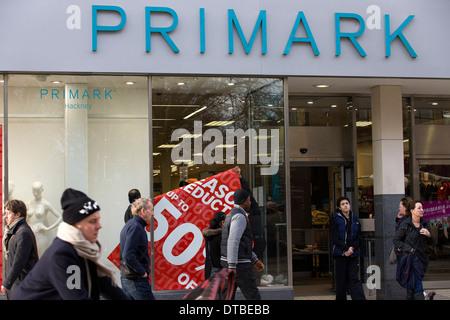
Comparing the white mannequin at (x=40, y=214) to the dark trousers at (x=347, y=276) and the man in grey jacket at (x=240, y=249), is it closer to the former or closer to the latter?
the man in grey jacket at (x=240, y=249)

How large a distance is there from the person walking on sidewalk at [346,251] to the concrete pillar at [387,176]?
132cm

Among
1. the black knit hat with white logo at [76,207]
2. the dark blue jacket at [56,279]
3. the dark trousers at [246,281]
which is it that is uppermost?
the black knit hat with white logo at [76,207]

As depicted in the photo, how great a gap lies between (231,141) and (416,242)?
336 cm

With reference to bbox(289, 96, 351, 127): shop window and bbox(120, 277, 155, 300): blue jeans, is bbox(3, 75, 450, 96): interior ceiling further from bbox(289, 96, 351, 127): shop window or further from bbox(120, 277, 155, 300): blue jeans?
bbox(120, 277, 155, 300): blue jeans

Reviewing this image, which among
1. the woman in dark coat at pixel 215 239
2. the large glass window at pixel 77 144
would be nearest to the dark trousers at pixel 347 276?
the woman in dark coat at pixel 215 239

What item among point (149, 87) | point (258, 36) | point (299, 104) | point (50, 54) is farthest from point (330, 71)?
point (50, 54)

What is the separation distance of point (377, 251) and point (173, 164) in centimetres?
428

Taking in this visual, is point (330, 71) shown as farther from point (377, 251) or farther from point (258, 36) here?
point (377, 251)

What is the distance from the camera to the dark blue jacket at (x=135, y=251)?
23.9 feet

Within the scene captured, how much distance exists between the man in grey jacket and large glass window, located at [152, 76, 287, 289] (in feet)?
7.10

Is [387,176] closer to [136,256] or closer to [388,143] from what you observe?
[388,143]

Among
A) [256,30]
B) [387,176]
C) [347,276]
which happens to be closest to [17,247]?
[256,30]

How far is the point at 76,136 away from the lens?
10234mm

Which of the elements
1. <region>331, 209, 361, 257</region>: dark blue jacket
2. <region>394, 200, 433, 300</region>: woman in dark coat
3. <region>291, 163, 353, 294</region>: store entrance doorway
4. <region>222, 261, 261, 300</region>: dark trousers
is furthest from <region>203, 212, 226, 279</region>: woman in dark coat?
<region>291, 163, 353, 294</region>: store entrance doorway
